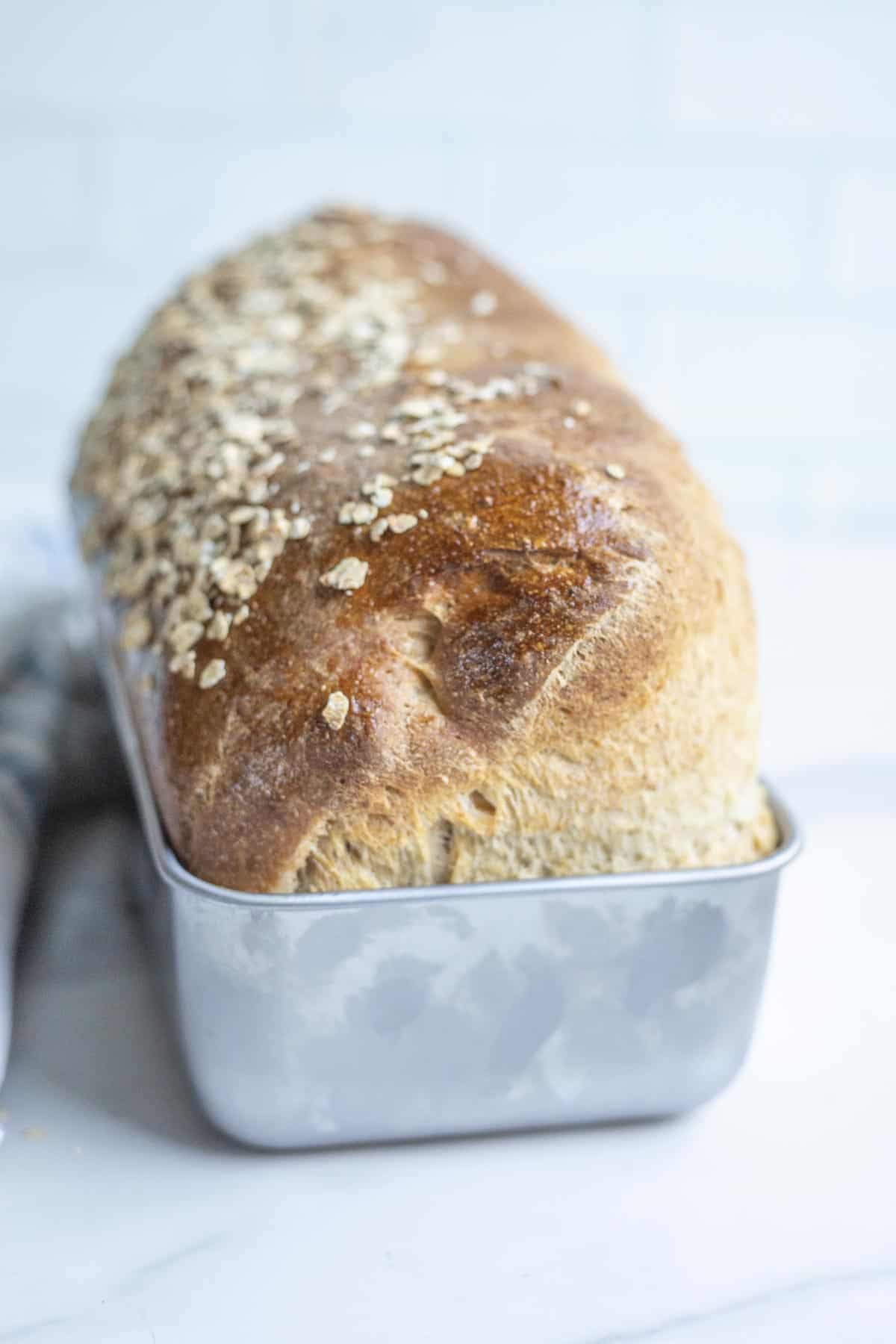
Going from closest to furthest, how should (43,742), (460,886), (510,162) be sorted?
(460,886) → (43,742) → (510,162)

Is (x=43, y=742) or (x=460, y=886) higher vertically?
(x=460, y=886)

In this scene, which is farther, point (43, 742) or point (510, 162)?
point (510, 162)

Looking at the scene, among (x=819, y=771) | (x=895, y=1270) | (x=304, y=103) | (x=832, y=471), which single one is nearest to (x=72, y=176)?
(x=304, y=103)

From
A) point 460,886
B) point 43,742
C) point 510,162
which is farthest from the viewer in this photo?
point 510,162

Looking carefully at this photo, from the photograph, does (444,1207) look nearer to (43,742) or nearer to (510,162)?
(43,742)

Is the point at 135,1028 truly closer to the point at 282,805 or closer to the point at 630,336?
the point at 282,805

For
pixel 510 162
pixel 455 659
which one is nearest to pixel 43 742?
pixel 455 659

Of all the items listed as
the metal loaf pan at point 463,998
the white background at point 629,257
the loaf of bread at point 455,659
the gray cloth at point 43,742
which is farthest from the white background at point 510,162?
the metal loaf pan at point 463,998
